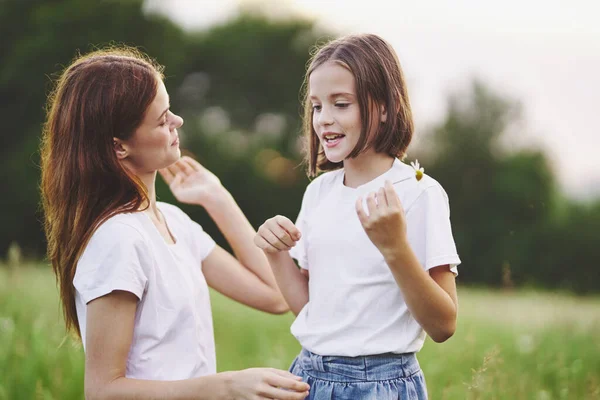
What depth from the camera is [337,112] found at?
2209 mm

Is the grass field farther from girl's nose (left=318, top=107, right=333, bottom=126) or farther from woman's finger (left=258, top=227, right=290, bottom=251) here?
girl's nose (left=318, top=107, right=333, bottom=126)

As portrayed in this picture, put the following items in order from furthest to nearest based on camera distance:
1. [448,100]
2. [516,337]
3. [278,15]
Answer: [278,15] < [448,100] < [516,337]

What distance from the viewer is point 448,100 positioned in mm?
23188

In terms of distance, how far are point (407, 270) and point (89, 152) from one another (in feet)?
3.86

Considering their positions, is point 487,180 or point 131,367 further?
point 487,180

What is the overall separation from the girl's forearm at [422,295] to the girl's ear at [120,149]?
42.1 inches

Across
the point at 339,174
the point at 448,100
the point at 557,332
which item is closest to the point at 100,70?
the point at 339,174

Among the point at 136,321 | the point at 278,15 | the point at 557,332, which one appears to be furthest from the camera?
the point at 278,15

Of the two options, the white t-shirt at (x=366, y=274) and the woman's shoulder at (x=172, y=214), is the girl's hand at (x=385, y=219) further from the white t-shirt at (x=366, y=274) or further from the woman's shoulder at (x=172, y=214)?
the woman's shoulder at (x=172, y=214)

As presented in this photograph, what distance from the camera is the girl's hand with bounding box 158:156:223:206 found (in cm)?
299

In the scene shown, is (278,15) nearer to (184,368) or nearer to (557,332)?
(557,332)

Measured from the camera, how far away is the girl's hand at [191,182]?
2.99 m

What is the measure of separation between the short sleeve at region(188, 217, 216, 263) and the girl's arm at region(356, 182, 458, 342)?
3.65 ft

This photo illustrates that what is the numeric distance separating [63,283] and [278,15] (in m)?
27.6
